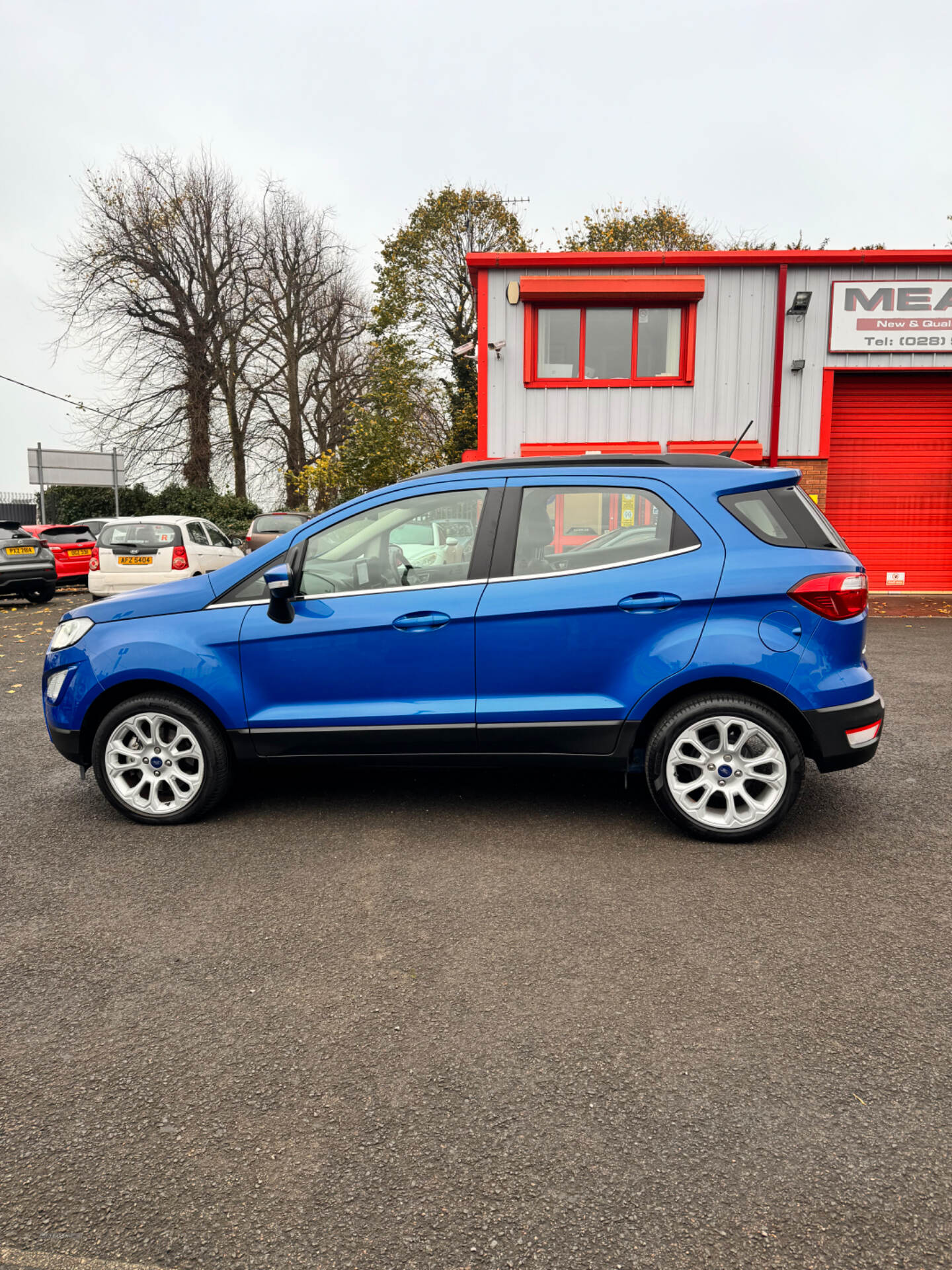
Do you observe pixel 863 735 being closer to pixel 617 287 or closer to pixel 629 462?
pixel 629 462

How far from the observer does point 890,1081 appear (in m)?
2.45

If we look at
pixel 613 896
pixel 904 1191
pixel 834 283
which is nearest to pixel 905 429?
pixel 834 283

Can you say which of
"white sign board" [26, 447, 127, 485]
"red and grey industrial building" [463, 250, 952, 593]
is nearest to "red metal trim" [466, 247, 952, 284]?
"red and grey industrial building" [463, 250, 952, 593]

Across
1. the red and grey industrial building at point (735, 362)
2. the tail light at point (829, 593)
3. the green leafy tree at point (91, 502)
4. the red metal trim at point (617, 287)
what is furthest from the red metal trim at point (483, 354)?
the green leafy tree at point (91, 502)

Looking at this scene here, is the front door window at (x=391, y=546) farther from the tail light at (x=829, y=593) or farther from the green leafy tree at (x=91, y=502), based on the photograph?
the green leafy tree at (x=91, y=502)

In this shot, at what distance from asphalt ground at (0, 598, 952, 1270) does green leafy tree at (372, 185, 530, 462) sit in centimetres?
2861

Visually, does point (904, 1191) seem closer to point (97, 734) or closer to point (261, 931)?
point (261, 931)

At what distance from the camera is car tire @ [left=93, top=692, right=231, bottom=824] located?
4539mm

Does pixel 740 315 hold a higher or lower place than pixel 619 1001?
higher

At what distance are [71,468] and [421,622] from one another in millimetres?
24896

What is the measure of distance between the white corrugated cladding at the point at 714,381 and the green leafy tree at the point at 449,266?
15869 millimetres

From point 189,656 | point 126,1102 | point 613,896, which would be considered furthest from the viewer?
point 189,656

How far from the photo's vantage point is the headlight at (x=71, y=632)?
4.68 m

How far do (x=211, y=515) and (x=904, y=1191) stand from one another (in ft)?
102
